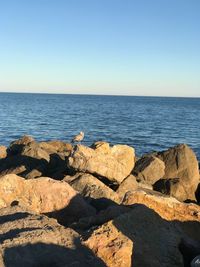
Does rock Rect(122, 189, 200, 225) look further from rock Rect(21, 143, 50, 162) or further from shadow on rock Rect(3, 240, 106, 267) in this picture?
rock Rect(21, 143, 50, 162)

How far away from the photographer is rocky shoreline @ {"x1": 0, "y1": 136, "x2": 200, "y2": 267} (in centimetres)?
602

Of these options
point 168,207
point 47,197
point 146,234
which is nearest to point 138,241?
point 146,234

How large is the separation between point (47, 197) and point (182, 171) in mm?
9044

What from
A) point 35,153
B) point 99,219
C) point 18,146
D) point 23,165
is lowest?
point 18,146

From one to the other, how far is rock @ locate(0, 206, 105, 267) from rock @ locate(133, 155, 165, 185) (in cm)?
967

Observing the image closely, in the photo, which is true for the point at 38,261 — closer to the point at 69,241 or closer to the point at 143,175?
the point at 69,241

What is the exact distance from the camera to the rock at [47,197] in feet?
29.6

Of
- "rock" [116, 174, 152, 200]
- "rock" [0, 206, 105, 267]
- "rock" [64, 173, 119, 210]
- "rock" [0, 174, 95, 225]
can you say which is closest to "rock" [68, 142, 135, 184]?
"rock" [116, 174, 152, 200]

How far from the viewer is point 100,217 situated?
8219 mm

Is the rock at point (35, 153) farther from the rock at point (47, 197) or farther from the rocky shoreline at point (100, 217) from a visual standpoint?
the rock at point (47, 197)

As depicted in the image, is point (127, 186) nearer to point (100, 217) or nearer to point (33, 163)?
point (100, 217)

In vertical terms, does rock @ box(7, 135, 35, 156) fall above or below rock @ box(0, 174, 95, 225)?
below

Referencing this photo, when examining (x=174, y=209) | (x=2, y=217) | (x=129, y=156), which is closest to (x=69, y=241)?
(x=2, y=217)

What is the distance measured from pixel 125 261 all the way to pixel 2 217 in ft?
6.66
